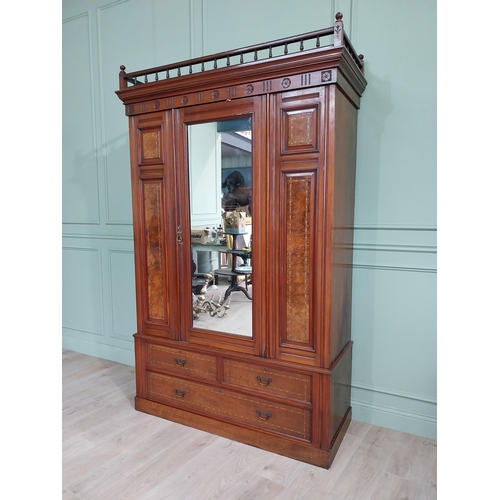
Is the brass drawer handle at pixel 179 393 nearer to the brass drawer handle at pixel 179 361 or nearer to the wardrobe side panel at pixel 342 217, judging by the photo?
the brass drawer handle at pixel 179 361

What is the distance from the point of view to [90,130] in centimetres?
332

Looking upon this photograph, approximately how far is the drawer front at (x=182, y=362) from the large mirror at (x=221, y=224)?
0.65 ft

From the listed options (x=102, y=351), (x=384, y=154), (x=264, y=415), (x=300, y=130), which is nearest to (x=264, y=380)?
(x=264, y=415)

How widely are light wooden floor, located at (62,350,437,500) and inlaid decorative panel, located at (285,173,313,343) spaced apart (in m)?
0.69

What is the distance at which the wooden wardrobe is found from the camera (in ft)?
6.09

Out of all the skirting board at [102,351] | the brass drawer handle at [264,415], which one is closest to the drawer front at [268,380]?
the brass drawer handle at [264,415]

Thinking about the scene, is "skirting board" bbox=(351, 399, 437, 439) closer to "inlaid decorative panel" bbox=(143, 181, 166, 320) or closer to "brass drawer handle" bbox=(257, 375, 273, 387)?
"brass drawer handle" bbox=(257, 375, 273, 387)

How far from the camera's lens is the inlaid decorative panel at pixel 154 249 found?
2318 millimetres

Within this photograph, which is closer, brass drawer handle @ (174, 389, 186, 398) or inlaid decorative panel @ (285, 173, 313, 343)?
inlaid decorative panel @ (285, 173, 313, 343)

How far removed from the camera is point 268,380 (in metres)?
2.05

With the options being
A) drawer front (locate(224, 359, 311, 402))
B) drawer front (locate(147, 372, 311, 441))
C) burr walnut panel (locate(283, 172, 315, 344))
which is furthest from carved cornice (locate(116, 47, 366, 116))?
drawer front (locate(147, 372, 311, 441))
